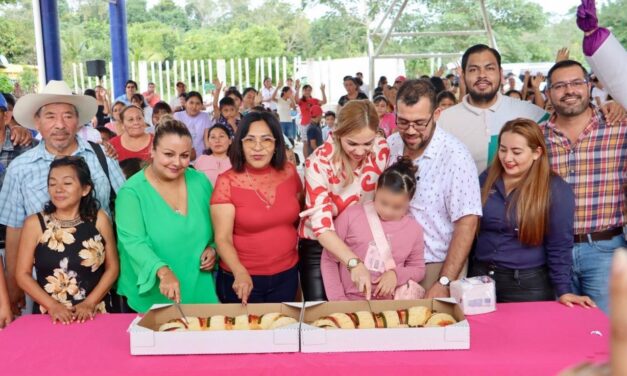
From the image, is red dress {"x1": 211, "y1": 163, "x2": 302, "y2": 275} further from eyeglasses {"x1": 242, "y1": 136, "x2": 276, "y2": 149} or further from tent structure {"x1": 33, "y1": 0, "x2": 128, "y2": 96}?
tent structure {"x1": 33, "y1": 0, "x2": 128, "y2": 96}

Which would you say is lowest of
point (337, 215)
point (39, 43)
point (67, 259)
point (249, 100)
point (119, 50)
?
point (67, 259)

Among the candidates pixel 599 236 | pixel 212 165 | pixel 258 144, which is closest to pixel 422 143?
pixel 258 144

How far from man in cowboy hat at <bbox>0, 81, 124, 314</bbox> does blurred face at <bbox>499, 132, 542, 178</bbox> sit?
5.45ft

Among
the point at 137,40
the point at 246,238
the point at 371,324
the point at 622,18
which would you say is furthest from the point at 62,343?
the point at 622,18

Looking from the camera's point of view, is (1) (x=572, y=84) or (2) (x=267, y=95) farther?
(2) (x=267, y=95)

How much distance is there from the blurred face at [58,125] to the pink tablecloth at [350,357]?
35.1 inches

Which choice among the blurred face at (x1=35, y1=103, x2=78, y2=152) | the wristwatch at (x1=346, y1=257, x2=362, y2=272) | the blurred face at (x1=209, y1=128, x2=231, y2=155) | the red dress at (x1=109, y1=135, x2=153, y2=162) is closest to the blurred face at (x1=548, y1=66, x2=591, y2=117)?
the wristwatch at (x1=346, y1=257, x2=362, y2=272)

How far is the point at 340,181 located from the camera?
100 inches

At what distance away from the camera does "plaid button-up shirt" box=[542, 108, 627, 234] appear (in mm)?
2662

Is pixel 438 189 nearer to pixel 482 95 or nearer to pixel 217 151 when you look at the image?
pixel 482 95

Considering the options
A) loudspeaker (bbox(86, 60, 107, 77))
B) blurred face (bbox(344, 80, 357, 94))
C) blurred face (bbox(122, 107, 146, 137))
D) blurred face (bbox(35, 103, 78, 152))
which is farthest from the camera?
loudspeaker (bbox(86, 60, 107, 77))

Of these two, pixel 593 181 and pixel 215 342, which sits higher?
pixel 593 181

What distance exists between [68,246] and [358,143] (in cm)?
118

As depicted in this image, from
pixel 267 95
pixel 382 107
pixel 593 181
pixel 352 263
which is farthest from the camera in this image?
pixel 267 95
